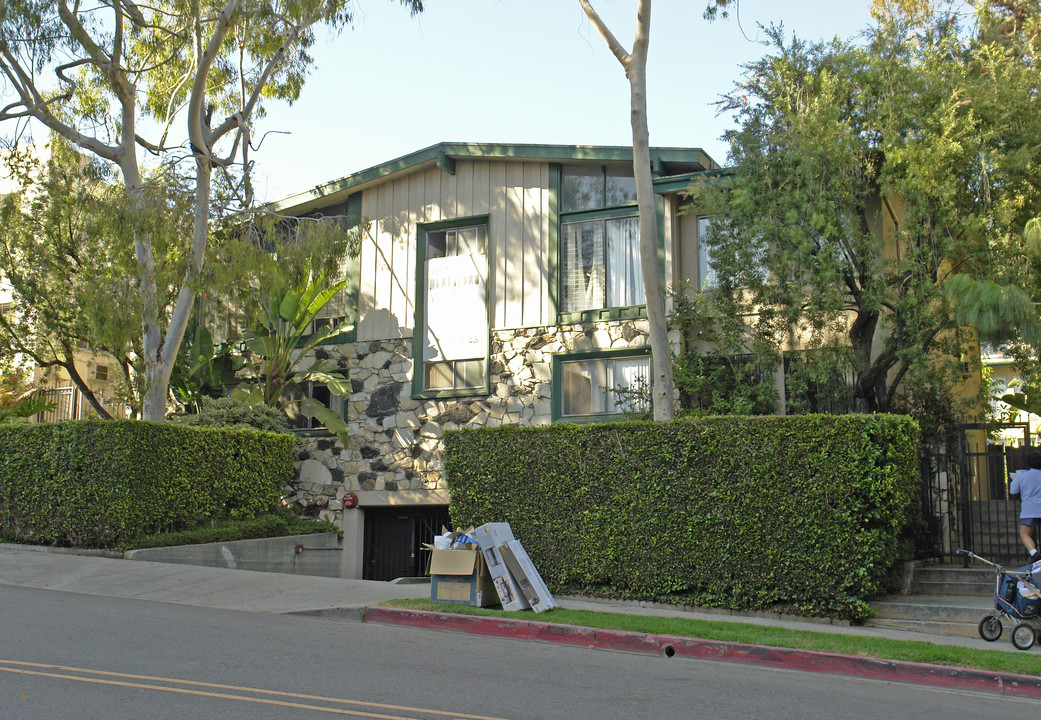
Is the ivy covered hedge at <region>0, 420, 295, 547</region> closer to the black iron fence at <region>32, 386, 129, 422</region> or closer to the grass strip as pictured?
the grass strip

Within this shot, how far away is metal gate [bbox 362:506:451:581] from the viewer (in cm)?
1977

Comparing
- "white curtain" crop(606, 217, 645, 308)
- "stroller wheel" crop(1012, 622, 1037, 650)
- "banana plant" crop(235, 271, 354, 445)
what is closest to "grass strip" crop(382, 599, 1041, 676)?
"stroller wheel" crop(1012, 622, 1037, 650)

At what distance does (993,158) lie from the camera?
13766 mm

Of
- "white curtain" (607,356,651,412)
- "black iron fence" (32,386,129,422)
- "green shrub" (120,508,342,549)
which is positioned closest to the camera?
"green shrub" (120,508,342,549)

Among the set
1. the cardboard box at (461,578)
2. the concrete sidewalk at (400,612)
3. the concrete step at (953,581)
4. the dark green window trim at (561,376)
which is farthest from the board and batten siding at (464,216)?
the concrete step at (953,581)

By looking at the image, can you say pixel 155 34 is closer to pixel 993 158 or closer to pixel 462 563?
pixel 462 563

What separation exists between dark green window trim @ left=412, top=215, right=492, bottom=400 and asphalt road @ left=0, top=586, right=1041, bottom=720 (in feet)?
30.8

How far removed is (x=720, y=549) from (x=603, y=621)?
238cm

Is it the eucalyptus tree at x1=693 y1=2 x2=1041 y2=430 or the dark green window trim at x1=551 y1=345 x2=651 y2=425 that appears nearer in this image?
the eucalyptus tree at x1=693 y1=2 x2=1041 y2=430

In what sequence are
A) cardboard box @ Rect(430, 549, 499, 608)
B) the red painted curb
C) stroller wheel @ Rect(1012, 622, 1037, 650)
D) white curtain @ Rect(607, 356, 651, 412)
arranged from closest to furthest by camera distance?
the red painted curb
stroller wheel @ Rect(1012, 622, 1037, 650)
cardboard box @ Rect(430, 549, 499, 608)
white curtain @ Rect(607, 356, 651, 412)

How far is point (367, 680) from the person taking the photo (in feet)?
23.7

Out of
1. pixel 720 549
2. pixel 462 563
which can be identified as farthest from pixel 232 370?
pixel 720 549

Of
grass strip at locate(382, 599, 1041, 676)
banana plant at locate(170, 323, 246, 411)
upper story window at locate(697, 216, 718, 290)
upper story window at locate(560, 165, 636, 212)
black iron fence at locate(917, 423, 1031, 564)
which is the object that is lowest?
grass strip at locate(382, 599, 1041, 676)

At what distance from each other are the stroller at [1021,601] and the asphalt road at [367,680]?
1.98 m
